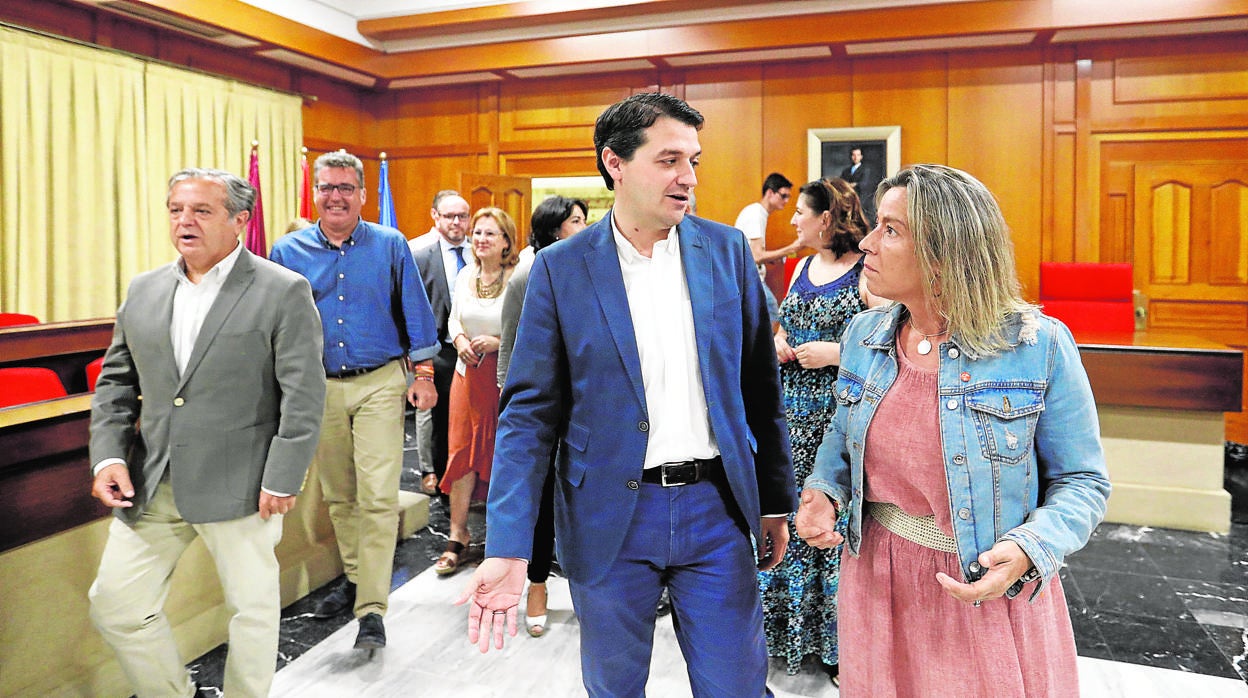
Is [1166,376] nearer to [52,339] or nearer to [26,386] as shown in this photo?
[26,386]

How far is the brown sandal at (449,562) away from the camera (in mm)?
3691

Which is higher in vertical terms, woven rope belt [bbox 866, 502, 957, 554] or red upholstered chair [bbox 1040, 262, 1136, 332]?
red upholstered chair [bbox 1040, 262, 1136, 332]

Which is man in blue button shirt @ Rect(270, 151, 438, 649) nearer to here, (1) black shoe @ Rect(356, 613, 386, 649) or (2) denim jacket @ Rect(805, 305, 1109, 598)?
(1) black shoe @ Rect(356, 613, 386, 649)

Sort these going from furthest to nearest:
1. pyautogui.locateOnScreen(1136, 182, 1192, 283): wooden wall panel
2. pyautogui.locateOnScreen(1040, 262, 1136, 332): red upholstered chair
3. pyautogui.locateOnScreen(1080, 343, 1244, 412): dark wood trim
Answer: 1. pyautogui.locateOnScreen(1136, 182, 1192, 283): wooden wall panel
2. pyautogui.locateOnScreen(1040, 262, 1136, 332): red upholstered chair
3. pyautogui.locateOnScreen(1080, 343, 1244, 412): dark wood trim

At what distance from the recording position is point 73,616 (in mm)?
2492

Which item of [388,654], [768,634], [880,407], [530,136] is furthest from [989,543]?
[530,136]

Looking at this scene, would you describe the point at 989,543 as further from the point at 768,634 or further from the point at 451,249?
the point at 451,249

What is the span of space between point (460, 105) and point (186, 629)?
6.41 metres

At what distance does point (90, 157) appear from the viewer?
5855mm

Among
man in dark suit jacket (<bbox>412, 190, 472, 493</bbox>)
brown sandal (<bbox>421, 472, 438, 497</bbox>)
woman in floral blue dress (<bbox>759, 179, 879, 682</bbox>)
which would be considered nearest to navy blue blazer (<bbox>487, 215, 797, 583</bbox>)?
woman in floral blue dress (<bbox>759, 179, 879, 682</bbox>)

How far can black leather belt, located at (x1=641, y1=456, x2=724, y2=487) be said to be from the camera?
62.9 inches

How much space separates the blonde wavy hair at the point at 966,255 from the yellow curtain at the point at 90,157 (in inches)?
239

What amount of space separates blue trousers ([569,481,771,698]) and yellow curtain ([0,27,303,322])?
5589 mm

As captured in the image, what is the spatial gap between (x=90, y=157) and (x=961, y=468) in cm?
642
